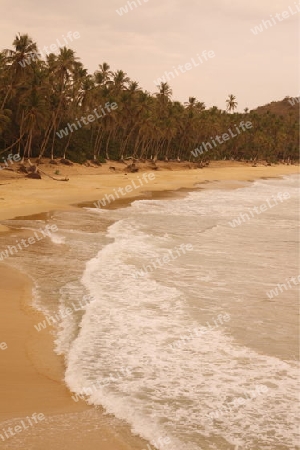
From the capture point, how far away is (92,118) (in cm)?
5747

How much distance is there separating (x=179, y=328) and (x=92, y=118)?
5172 centimetres

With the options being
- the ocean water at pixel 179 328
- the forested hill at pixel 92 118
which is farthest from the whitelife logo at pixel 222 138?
the ocean water at pixel 179 328

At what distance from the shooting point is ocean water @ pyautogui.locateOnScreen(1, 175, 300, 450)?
563 centimetres

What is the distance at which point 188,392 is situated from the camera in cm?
621

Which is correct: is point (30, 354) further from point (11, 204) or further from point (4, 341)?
point (11, 204)

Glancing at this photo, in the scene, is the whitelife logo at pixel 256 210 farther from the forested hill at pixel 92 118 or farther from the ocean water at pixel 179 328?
the forested hill at pixel 92 118

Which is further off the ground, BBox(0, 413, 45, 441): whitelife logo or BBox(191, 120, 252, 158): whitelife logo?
BBox(191, 120, 252, 158): whitelife logo

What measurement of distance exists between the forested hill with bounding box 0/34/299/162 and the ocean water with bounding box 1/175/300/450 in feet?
A: 88.2

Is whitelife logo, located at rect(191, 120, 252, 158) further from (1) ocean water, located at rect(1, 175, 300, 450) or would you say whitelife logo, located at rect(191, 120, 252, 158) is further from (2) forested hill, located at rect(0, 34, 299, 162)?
(1) ocean water, located at rect(1, 175, 300, 450)

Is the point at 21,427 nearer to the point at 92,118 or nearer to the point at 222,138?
the point at 92,118

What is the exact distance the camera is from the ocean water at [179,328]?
5633mm

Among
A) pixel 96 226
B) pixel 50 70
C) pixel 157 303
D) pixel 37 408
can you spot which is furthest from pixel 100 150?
pixel 37 408

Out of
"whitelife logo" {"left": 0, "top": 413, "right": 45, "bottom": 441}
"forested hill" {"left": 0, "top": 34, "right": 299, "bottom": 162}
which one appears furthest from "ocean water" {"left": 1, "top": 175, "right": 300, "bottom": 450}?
"forested hill" {"left": 0, "top": 34, "right": 299, "bottom": 162}

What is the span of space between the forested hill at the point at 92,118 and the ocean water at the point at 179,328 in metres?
26.9
